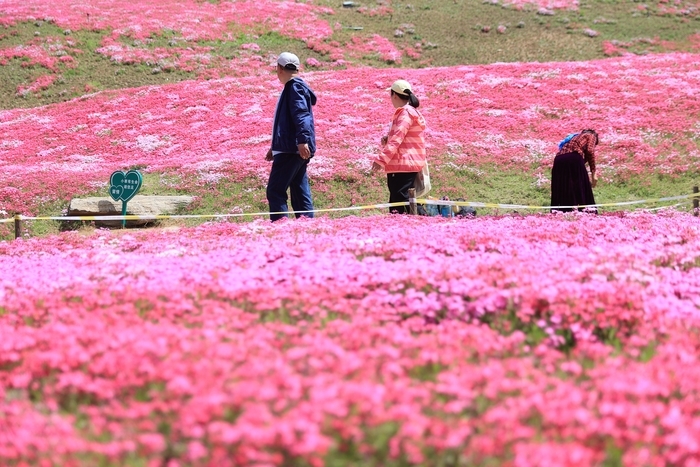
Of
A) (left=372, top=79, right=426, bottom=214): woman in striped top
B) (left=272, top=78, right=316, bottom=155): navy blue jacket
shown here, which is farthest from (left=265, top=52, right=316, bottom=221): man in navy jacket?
(left=372, top=79, right=426, bottom=214): woman in striped top

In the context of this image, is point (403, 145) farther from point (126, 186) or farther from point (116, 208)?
point (116, 208)

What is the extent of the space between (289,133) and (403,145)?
2.11 meters

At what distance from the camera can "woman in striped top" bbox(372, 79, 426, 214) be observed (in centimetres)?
1164

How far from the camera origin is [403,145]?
12.0 m

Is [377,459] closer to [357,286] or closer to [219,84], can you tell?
[357,286]

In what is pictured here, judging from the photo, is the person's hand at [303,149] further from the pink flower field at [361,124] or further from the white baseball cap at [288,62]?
the pink flower field at [361,124]

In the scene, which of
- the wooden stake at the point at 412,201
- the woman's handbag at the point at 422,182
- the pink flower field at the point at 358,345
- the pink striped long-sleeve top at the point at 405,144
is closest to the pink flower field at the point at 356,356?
the pink flower field at the point at 358,345

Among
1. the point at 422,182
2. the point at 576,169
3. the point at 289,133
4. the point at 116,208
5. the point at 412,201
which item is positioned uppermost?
the point at 289,133

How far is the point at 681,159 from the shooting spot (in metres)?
19.9

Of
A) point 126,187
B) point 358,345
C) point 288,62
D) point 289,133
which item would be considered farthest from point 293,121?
point 358,345

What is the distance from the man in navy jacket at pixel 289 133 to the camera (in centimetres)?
1104

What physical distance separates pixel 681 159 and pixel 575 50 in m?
29.3

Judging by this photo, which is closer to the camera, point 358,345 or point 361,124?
point 358,345

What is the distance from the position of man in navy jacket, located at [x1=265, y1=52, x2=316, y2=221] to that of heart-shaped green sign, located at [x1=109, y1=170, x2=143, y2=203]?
4.81 meters
